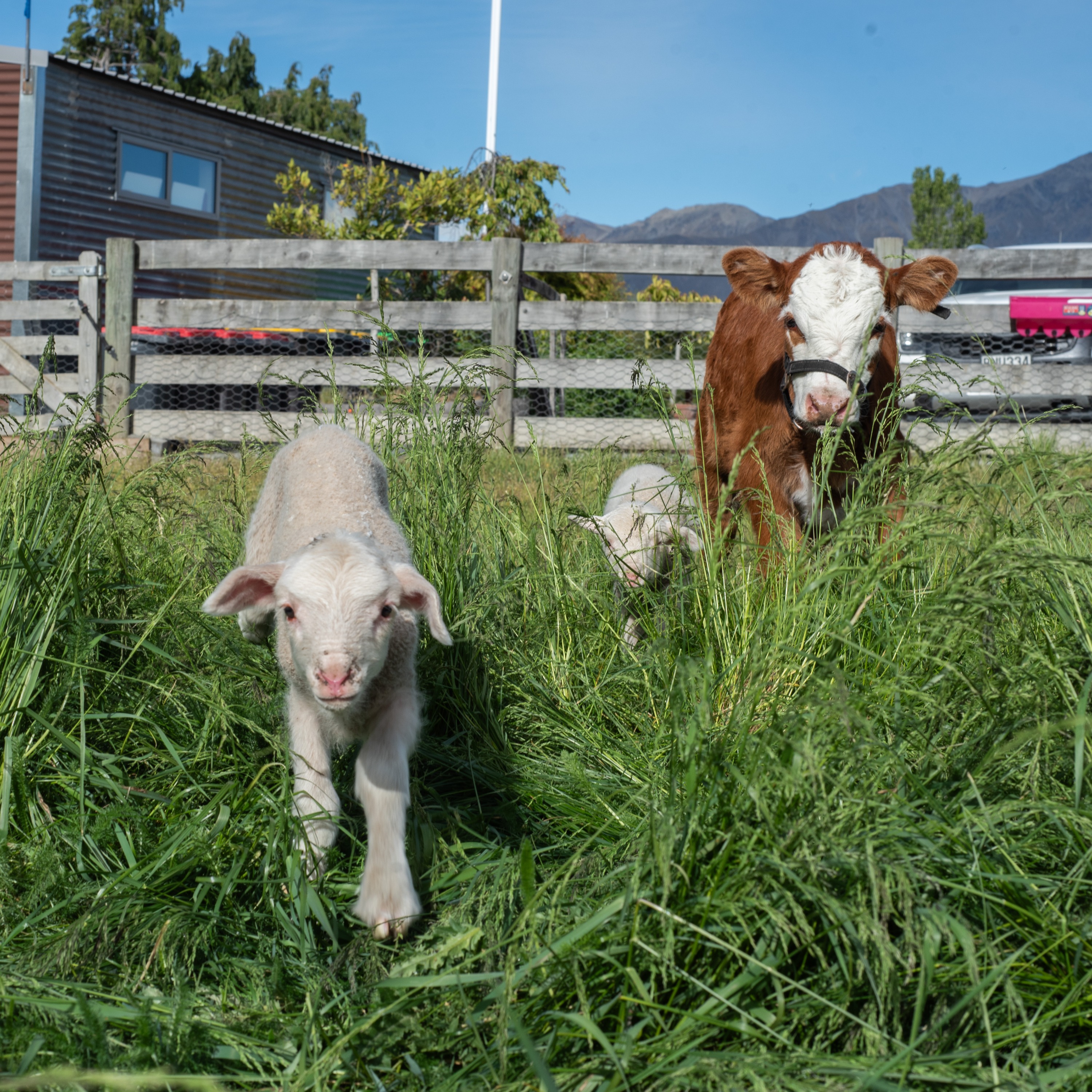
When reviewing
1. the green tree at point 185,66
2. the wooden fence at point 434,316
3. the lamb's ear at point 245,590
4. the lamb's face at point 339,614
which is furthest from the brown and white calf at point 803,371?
the green tree at point 185,66

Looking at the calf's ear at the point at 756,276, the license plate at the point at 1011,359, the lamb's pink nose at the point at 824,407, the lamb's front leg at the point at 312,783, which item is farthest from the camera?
the license plate at the point at 1011,359

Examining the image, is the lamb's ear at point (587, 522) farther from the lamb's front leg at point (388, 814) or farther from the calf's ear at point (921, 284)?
the calf's ear at point (921, 284)

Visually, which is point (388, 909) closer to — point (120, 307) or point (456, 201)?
point (120, 307)

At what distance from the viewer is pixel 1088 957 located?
5.47 feet

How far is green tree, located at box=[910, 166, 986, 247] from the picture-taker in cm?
4141

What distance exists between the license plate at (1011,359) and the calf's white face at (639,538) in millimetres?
5831

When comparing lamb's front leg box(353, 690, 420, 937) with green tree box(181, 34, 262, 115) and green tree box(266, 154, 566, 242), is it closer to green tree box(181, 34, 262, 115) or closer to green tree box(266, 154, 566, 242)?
green tree box(266, 154, 566, 242)

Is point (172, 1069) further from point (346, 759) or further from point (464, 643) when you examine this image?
point (464, 643)

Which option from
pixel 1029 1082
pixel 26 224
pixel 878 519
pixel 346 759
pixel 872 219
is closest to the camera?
pixel 1029 1082

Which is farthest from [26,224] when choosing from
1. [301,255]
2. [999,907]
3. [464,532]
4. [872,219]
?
[872,219]

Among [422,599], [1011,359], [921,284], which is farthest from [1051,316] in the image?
[422,599]

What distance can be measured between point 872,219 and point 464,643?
180857 millimetres

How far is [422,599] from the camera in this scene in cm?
247

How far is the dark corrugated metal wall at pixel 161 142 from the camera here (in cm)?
1703
